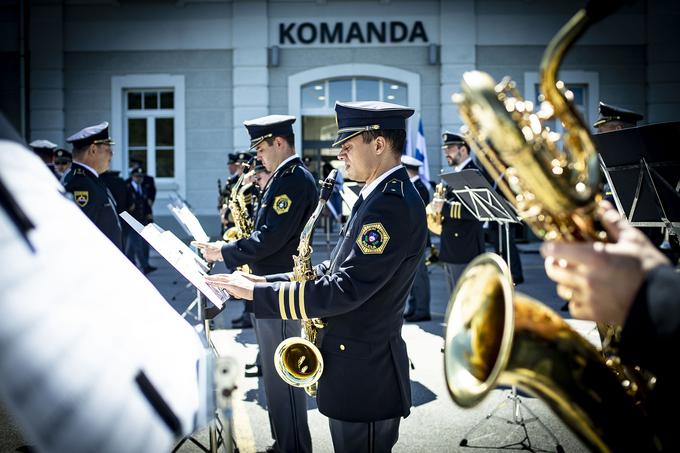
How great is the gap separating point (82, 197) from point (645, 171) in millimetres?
4028

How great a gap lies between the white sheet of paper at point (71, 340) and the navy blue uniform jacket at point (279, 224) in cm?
241

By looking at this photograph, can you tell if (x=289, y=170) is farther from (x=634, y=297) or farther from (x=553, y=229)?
(x=634, y=297)

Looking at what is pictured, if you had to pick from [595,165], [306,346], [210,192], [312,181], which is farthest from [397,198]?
[210,192]

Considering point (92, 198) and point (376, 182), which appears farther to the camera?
point (92, 198)

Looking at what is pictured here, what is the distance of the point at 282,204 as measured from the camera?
3.71 meters

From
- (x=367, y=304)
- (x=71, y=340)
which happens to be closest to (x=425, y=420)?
(x=367, y=304)

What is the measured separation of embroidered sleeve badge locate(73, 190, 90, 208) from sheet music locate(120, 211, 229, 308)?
2.40 meters

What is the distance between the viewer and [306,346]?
2660mm

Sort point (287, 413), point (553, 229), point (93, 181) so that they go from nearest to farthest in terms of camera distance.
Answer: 1. point (553, 229)
2. point (287, 413)
3. point (93, 181)

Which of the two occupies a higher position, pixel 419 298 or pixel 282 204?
Result: pixel 282 204

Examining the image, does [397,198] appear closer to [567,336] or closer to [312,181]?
[567,336]

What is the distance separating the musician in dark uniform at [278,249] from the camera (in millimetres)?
3539

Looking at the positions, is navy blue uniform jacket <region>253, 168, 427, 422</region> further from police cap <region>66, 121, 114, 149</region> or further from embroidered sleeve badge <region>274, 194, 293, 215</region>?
police cap <region>66, 121, 114, 149</region>

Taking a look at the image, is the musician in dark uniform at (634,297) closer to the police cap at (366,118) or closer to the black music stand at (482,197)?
the police cap at (366,118)
